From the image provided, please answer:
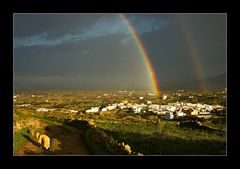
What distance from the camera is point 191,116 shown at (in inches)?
380

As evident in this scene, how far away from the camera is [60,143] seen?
907 centimetres

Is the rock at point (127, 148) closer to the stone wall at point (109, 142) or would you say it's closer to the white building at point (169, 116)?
the stone wall at point (109, 142)

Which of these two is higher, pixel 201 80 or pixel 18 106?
pixel 201 80

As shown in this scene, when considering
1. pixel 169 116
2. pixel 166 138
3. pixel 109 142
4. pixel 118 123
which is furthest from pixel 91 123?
pixel 169 116

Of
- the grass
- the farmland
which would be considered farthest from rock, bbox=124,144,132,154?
the grass

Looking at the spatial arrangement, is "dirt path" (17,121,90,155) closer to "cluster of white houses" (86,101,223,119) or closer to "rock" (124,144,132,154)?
"cluster of white houses" (86,101,223,119)

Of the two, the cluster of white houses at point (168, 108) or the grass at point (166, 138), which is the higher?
the cluster of white houses at point (168, 108)

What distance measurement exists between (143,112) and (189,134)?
4.89 ft

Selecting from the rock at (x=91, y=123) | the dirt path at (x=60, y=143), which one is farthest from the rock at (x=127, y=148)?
the rock at (x=91, y=123)

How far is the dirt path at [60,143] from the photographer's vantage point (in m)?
8.68

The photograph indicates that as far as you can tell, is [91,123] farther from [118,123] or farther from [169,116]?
[169,116]
